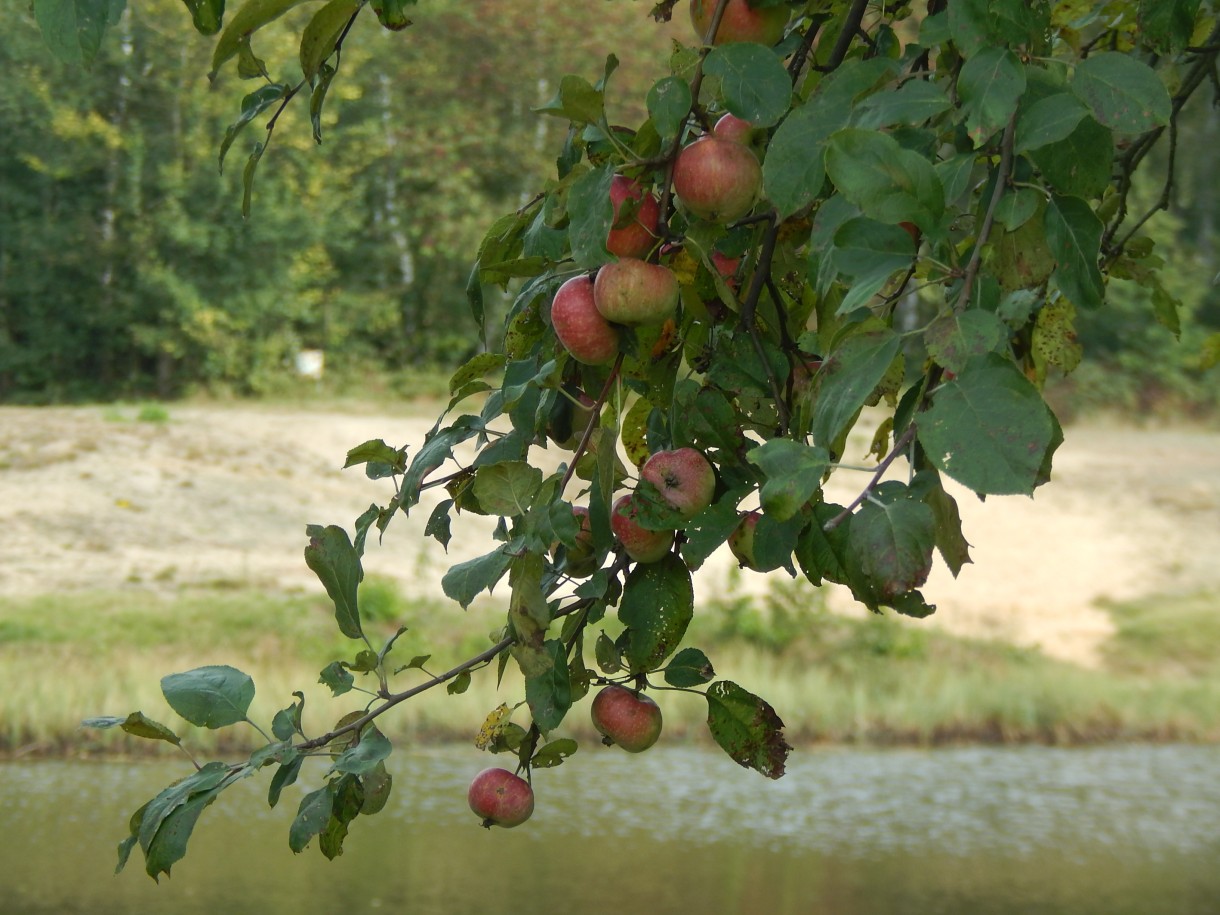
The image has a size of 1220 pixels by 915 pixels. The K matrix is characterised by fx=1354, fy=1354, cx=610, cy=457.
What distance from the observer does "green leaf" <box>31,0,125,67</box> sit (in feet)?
1.42

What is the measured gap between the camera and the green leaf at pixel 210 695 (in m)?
→ 0.55

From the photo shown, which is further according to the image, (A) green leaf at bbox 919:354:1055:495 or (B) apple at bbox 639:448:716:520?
(B) apple at bbox 639:448:716:520

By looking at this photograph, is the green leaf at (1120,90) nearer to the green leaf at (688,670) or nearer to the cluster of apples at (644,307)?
the cluster of apples at (644,307)

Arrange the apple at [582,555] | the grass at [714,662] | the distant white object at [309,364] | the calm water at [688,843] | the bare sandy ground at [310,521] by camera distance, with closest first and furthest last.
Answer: the apple at [582,555] < the calm water at [688,843] < the grass at [714,662] < the bare sandy ground at [310,521] < the distant white object at [309,364]

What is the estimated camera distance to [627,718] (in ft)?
1.81

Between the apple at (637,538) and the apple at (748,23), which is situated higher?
the apple at (748,23)

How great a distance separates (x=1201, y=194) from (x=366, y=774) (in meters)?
8.43

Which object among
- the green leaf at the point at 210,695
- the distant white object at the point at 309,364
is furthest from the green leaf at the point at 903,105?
the distant white object at the point at 309,364

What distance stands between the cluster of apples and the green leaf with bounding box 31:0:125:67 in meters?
0.18

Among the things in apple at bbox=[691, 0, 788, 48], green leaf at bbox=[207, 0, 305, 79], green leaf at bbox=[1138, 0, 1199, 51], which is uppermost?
green leaf at bbox=[1138, 0, 1199, 51]

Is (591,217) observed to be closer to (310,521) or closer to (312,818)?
(312,818)

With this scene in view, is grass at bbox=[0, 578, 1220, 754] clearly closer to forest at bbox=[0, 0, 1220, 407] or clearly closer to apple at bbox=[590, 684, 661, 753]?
apple at bbox=[590, 684, 661, 753]

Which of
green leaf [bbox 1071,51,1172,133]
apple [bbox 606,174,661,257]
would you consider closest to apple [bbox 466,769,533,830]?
apple [bbox 606,174,661,257]

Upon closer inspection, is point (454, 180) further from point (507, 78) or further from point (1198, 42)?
point (1198, 42)
